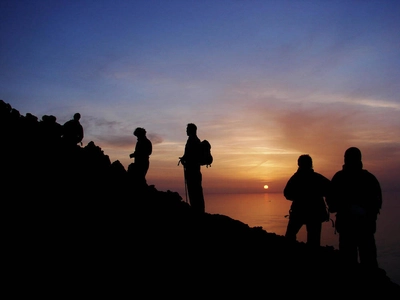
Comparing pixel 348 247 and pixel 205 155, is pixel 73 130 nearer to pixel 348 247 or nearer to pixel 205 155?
pixel 205 155

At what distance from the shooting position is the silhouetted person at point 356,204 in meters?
6.97

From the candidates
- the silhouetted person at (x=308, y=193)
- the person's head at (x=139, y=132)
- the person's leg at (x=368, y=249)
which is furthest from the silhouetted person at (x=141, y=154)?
the person's leg at (x=368, y=249)

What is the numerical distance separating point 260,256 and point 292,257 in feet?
3.70

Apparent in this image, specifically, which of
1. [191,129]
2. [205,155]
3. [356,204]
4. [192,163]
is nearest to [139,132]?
[191,129]

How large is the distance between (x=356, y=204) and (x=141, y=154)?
9223 millimetres

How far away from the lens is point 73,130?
17.0 meters

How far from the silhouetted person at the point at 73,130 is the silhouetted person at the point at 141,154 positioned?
430 centimetres

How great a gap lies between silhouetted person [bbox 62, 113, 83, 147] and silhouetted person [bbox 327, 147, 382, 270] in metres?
13.4

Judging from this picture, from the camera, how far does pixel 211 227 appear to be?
10.5 metres

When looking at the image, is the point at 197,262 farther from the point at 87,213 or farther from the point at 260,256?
the point at 87,213

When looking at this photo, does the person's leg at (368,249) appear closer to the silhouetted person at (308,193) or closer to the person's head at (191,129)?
the silhouetted person at (308,193)

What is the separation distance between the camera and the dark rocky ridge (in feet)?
21.4

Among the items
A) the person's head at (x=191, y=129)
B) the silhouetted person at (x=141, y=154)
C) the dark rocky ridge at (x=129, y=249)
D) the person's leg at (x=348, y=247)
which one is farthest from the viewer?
the silhouetted person at (x=141, y=154)

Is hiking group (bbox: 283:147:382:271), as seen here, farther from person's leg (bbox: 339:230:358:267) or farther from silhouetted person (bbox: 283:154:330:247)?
silhouetted person (bbox: 283:154:330:247)
